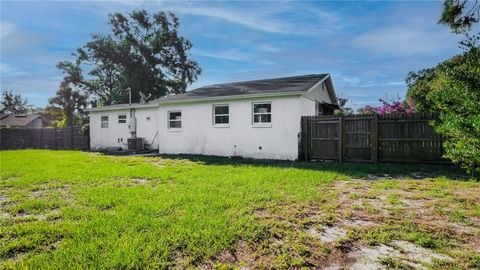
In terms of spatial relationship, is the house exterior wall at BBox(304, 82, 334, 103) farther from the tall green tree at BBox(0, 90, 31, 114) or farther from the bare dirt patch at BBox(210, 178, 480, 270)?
the tall green tree at BBox(0, 90, 31, 114)

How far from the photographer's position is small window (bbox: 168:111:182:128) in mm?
14070

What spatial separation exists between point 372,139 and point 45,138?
83.0 ft

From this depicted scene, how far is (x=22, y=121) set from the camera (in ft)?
124

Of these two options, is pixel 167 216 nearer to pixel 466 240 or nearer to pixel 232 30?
pixel 466 240

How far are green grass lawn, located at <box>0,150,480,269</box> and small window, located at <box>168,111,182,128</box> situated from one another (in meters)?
7.98

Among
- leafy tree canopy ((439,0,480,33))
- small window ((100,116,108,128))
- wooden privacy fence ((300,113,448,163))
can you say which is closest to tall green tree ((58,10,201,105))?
small window ((100,116,108,128))

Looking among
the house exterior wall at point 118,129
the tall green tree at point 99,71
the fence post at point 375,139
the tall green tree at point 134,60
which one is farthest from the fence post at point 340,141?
the tall green tree at point 99,71

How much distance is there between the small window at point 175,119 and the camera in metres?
14.1

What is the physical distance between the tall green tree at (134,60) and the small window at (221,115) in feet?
67.2

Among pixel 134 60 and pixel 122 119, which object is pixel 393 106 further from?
pixel 134 60

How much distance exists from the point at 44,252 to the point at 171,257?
1341mm

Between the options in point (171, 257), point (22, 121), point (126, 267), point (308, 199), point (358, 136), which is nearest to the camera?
point (126, 267)

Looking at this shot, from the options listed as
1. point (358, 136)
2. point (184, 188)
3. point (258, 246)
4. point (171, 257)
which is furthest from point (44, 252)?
point (358, 136)

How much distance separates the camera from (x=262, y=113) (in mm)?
11641
